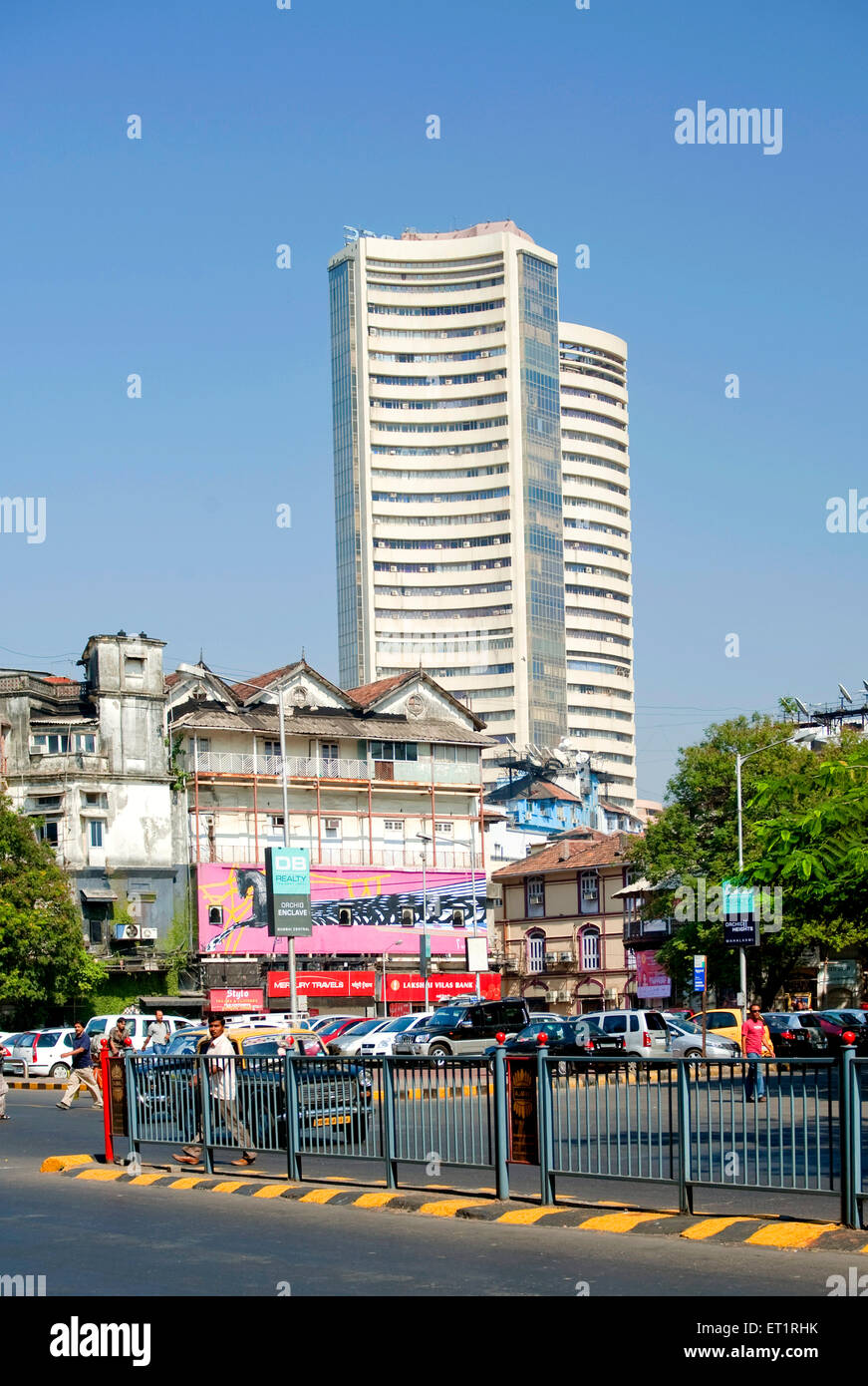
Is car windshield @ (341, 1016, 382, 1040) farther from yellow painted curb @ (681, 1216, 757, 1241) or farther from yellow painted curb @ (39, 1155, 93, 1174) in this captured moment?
yellow painted curb @ (681, 1216, 757, 1241)

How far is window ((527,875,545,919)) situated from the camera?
82188 millimetres

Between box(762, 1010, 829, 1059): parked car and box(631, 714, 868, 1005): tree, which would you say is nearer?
box(762, 1010, 829, 1059): parked car

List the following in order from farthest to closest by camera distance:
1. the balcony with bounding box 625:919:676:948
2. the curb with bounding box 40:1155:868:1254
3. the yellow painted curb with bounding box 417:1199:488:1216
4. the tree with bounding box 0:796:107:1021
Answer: the balcony with bounding box 625:919:676:948 < the tree with bounding box 0:796:107:1021 < the yellow painted curb with bounding box 417:1199:488:1216 < the curb with bounding box 40:1155:868:1254

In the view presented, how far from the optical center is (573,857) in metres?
81.6

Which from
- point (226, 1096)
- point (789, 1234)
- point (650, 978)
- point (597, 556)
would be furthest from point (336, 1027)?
point (597, 556)

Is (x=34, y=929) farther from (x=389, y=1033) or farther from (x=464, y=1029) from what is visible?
(x=464, y=1029)

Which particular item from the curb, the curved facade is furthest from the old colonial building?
the curved facade

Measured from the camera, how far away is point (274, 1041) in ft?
93.9

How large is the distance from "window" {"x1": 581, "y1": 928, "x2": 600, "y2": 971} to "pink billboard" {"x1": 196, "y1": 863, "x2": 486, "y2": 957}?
6.46 m

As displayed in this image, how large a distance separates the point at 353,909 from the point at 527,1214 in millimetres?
58985

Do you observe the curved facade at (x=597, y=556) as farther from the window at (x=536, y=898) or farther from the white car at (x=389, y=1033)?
the white car at (x=389, y=1033)

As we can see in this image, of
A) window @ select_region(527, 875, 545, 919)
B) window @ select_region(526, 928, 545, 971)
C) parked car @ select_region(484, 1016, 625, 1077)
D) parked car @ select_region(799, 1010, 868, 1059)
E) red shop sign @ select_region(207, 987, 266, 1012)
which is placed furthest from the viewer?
window @ select_region(527, 875, 545, 919)

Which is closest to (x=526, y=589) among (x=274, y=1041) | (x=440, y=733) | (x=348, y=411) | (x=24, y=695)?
(x=348, y=411)
